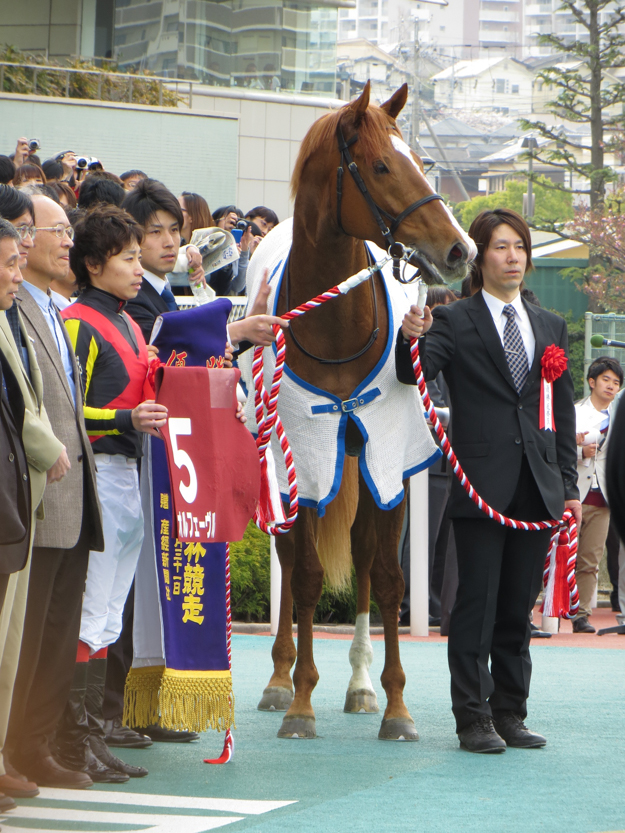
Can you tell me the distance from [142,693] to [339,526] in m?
1.72

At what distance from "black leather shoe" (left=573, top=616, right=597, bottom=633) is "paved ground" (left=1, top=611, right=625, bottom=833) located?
269cm

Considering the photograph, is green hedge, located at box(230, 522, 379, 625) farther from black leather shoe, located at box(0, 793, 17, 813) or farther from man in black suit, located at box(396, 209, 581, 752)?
black leather shoe, located at box(0, 793, 17, 813)

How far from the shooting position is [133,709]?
429cm

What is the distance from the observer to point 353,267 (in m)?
4.66

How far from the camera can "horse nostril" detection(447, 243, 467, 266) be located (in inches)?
164

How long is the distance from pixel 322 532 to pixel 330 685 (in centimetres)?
82

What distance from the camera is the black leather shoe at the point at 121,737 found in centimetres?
444

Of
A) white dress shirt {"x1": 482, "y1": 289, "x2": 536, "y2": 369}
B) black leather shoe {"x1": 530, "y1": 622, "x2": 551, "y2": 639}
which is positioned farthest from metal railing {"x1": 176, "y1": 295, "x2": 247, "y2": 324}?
black leather shoe {"x1": 530, "y1": 622, "x2": 551, "y2": 639}

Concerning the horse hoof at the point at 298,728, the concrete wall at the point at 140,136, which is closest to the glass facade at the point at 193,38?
the concrete wall at the point at 140,136

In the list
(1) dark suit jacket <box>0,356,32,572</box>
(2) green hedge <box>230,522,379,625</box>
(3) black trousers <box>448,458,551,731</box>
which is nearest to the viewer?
(1) dark suit jacket <box>0,356,32,572</box>

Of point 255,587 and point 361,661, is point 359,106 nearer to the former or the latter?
point 361,661

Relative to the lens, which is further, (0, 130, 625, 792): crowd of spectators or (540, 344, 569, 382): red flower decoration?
(540, 344, 569, 382): red flower decoration

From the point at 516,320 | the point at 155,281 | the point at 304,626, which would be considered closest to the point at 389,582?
the point at 304,626

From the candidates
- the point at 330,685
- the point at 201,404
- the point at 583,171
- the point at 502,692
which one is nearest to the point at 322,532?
the point at 330,685
